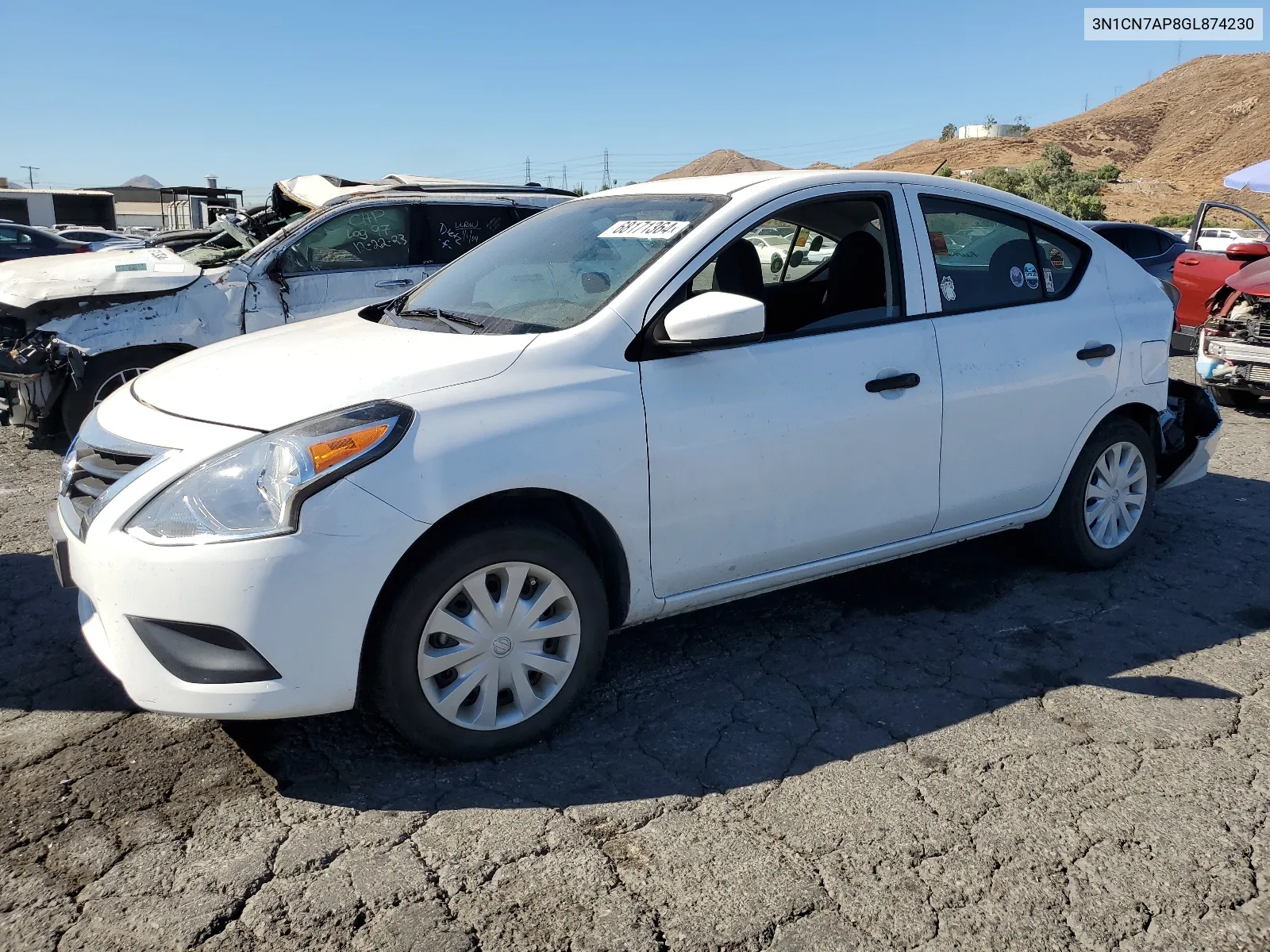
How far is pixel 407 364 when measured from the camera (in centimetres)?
308

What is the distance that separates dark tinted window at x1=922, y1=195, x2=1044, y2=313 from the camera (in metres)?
4.04

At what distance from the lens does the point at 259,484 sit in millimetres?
2709

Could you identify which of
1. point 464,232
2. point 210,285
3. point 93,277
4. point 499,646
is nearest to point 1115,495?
point 499,646

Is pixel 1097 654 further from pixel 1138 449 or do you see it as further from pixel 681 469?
pixel 681 469

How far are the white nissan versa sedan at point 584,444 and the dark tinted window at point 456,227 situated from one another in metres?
3.77

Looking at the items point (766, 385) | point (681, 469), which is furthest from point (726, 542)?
point (766, 385)

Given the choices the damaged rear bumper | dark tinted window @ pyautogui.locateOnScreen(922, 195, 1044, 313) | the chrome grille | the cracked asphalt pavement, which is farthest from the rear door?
the chrome grille

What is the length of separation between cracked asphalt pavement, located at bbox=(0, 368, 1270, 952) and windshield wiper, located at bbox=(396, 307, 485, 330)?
1346 millimetres

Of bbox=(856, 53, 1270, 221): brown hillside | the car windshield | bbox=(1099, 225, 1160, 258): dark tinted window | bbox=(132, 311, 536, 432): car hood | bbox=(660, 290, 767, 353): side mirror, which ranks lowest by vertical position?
bbox=(132, 311, 536, 432): car hood

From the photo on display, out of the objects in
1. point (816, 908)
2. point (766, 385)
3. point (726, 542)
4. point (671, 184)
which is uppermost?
point (671, 184)

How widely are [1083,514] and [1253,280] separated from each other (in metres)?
4.90

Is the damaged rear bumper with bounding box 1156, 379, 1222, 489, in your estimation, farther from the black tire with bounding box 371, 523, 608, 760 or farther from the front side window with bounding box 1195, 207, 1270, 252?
the front side window with bounding box 1195, 207, 1270, 252

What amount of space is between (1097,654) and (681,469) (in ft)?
6.20

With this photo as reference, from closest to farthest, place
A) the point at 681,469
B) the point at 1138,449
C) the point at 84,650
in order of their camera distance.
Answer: the point at 681,469
the point at 84,650
the point at 1138,449
